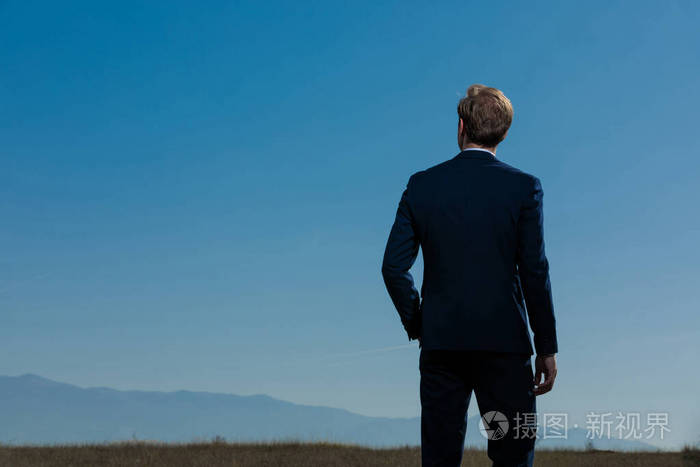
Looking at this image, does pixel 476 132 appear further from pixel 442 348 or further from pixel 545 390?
pixel 545 390

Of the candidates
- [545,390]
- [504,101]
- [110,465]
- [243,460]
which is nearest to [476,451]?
[243,460]

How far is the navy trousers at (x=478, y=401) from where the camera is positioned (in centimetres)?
400

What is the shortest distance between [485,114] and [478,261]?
2.90 ft

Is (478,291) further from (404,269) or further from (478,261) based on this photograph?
(404,269)

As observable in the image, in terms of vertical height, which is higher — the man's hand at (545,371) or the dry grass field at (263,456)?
the man's hand at (545,371)

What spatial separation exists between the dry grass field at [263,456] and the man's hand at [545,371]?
7.03 m

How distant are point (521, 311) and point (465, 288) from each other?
36 centimetres

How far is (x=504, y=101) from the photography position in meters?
4.14

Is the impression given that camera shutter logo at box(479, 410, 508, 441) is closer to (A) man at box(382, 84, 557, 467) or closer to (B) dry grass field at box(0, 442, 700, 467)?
(A) man at box(382, 84, 557, 467)

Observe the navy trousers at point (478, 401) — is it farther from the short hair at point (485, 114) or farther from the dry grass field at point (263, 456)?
the dry grass field at point (263, 456)

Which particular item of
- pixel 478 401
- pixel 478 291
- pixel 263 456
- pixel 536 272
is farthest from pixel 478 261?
pixel 263 456

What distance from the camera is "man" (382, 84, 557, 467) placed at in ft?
13.0

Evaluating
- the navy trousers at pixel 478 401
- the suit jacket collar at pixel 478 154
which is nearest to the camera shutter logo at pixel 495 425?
the navy trousers at pixel 478 401

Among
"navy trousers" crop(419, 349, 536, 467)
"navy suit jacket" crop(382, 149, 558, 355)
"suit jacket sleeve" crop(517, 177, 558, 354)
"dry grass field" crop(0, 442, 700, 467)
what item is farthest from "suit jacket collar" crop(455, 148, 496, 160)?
"dry grass field" crop(0, 442, 700, 467)
